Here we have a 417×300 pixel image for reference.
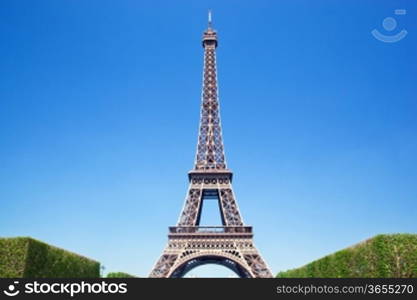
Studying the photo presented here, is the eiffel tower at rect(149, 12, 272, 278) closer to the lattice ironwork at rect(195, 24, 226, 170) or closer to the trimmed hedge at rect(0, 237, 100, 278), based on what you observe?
A: the lattice ironwork at rect(195, 24, 226, 170)

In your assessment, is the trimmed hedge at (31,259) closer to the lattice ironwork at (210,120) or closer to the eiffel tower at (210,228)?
the eiffel tower at (210,228)

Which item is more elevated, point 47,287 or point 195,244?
point 195,244

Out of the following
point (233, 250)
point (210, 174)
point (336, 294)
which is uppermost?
point (210, 174)

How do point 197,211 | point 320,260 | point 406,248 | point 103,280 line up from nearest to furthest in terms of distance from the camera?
point 103,280
point 406,248
point 320,260
point 197,211

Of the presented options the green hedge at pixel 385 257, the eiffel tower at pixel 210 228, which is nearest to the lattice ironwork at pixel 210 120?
the eiffel tower at pixel 210 228

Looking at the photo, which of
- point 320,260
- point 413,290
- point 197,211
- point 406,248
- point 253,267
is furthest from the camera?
point 197,211

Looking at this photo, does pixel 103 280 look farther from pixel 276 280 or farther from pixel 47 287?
pixel 276 280

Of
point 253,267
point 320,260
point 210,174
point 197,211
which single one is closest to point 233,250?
point 253,267
